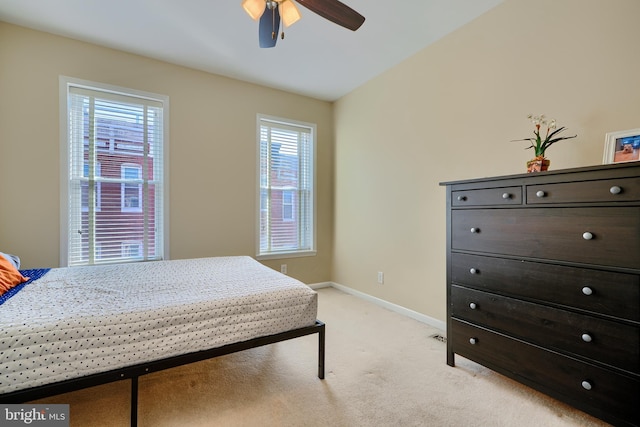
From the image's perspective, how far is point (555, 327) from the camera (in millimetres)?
1542

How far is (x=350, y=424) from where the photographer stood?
1.52 meters

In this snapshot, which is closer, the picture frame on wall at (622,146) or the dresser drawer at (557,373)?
the dresser drawer at (557,373)

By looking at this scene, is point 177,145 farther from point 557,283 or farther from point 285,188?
point 557,283

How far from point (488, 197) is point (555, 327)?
0.81 m

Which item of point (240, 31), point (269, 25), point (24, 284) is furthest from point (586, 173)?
point (24, 284)

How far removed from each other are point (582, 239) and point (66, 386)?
2580 millimetres

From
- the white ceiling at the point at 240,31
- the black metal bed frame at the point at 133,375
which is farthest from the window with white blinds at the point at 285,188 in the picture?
the black metal bed frame at the point at 133,375

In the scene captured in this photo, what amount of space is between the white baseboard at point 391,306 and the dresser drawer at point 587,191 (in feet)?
5.19

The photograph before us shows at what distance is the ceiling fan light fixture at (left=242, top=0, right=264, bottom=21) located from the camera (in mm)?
1728

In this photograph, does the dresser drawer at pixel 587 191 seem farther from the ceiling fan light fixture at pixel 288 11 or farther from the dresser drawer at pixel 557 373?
the ceiling fan light fixture at pixel 288 11

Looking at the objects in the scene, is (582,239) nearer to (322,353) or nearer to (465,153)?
(465,153)

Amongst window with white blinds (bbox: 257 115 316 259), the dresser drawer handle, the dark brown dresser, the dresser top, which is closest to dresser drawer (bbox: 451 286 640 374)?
the dark brown dresser

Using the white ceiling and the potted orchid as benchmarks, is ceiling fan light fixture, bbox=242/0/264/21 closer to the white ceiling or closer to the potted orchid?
the white ceiling

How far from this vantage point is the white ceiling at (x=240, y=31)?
2.29 m
